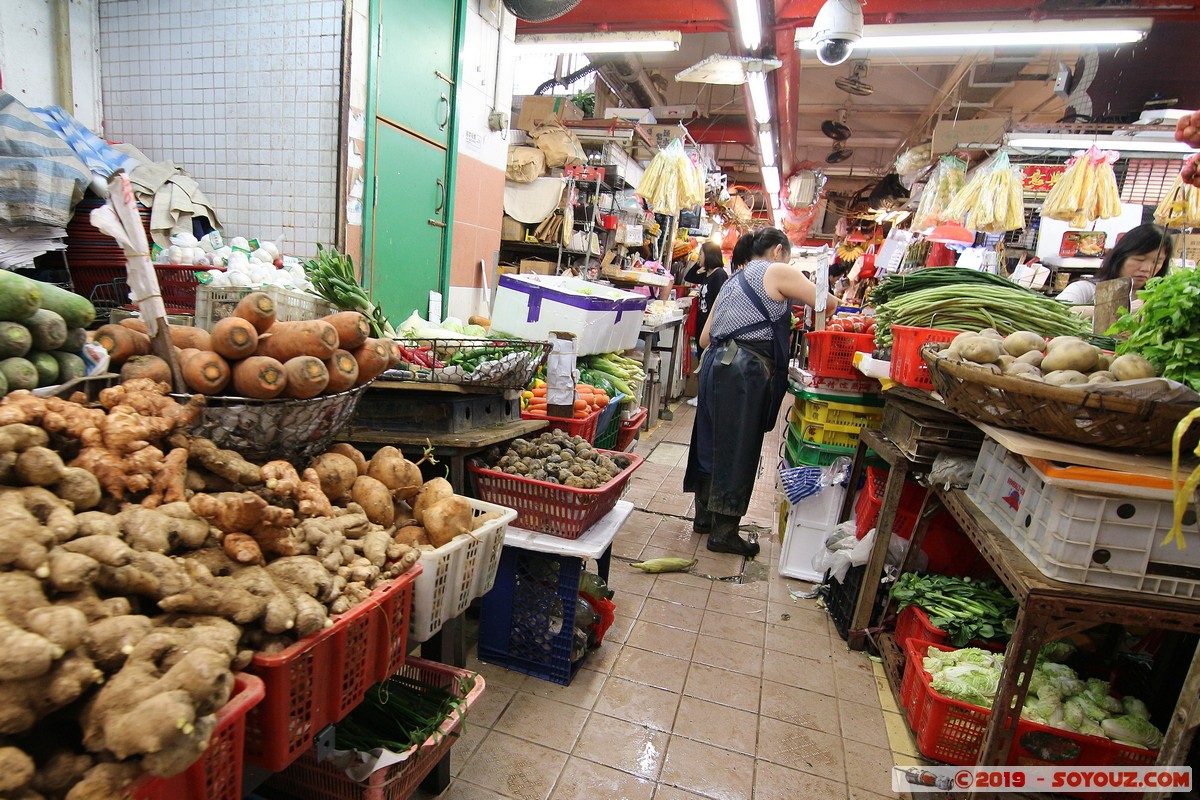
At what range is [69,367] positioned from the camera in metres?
1.54

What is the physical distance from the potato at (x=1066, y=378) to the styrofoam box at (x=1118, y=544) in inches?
12.7

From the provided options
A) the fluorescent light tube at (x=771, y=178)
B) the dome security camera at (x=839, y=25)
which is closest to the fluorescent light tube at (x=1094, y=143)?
the dome security camera at (x=839, y=25)

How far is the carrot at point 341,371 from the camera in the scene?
176cm

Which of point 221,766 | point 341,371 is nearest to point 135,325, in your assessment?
point 341,371

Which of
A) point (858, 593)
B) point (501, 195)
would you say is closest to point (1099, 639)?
point (858, 593)

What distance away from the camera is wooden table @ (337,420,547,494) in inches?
98.6

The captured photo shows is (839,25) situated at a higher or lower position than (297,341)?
higher

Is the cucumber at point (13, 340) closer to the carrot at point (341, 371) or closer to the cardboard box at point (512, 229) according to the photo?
the carrot at point (341, 371)

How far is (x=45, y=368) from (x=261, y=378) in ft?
1.54

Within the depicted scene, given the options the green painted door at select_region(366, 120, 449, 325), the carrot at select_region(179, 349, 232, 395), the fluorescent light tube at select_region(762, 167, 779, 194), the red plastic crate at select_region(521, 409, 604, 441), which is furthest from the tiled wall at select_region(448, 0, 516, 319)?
the fluorescent light tube at select_region(762, 167, 779, 194)

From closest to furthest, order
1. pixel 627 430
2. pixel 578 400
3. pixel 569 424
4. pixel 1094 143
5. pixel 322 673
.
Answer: pixel 322 673 → pixel 569 424 → pixel 578 400 → pixel 627 430 → pixel 1094 143

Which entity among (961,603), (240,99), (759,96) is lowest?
(961,603)

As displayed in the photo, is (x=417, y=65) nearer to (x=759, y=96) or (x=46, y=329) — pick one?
(x=46, y=329)

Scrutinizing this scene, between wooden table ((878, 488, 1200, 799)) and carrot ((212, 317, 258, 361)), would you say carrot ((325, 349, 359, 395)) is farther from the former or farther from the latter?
wooden table ((878, 488, 1200, 799))
